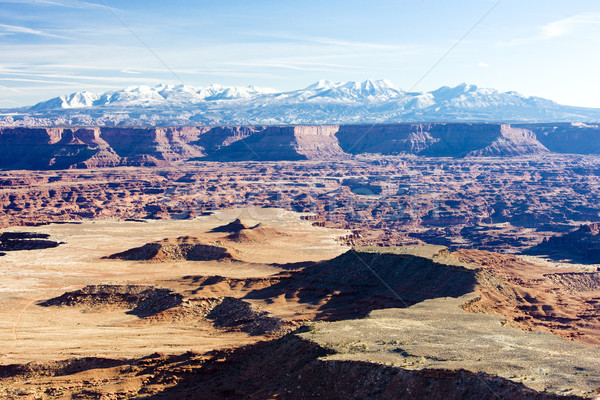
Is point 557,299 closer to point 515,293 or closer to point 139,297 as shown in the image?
point 515,293

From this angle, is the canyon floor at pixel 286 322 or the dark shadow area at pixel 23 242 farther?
the dark shadow area at pixel 23 242

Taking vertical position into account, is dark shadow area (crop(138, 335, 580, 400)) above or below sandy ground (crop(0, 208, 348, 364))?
above

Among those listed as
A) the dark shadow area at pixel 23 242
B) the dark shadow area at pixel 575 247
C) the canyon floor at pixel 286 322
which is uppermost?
the canyon floor at pixel 286 322

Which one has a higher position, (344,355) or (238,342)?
(344,355)

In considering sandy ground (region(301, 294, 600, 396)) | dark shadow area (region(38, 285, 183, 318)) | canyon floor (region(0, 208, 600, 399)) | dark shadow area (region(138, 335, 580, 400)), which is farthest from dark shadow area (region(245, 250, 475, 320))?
dark shadow area (region(138, 335, 580, 400))

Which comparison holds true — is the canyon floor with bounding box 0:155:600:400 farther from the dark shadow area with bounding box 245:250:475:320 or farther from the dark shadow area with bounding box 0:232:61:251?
the dark shadow area with bounding box 0:232:61:251

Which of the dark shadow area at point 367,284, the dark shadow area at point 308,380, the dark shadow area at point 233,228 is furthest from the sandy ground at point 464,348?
the dark shadow area at point 233,228

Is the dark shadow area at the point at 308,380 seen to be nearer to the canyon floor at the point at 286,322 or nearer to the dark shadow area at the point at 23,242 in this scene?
the canyon floor at the point at 286,322

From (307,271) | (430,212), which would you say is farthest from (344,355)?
(430,212)
